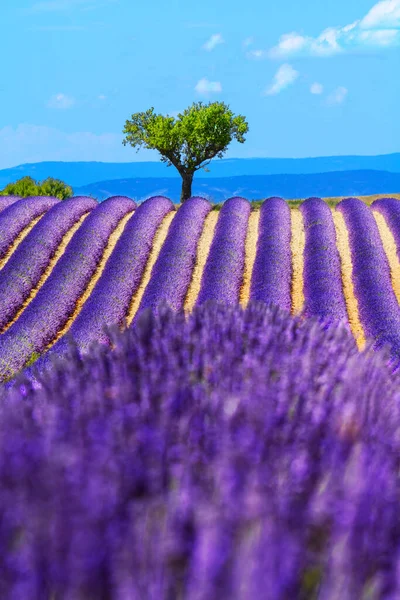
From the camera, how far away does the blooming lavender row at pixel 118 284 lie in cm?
→ 1290

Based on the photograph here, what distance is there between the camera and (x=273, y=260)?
53.2 feet

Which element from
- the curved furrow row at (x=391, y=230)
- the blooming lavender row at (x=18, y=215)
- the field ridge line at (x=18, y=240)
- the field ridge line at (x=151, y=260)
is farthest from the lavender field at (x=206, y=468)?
the blooming lavender row at (x=18, y=215)

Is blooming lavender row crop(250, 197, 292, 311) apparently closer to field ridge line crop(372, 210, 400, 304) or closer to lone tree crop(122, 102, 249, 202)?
field ridge line crop(372, 210, 400, 304)

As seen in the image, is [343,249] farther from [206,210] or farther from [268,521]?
[268,521]

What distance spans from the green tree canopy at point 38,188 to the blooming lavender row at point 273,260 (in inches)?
687

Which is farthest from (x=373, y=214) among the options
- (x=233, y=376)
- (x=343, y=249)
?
(x=233, y=376)

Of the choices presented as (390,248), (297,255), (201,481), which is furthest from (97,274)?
(201,481)

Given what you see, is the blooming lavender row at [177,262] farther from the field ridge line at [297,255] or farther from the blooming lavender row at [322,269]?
the blooming lavender row at [322,269]

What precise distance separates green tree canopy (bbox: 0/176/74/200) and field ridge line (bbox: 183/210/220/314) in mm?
16334

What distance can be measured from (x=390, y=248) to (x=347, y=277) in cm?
242

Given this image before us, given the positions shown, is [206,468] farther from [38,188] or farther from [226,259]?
[38,188]

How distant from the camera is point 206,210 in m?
21.7

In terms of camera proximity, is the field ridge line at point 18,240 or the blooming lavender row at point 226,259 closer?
the blooming lavender row at point 226,259

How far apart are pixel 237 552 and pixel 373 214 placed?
20.7 m
